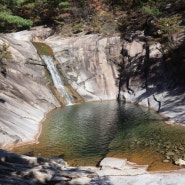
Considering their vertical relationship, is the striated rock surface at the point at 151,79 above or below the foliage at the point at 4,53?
below

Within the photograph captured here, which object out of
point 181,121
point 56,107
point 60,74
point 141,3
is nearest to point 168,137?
point 181,121

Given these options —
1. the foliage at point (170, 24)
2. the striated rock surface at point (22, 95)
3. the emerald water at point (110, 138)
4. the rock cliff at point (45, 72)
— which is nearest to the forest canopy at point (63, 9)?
the rock cliff at point (45, 72)

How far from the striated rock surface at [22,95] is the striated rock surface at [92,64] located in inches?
172

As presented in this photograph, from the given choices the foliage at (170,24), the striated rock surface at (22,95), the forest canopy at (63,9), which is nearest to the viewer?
the striated rock surface at (22,95)

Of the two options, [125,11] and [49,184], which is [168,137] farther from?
[125,11]

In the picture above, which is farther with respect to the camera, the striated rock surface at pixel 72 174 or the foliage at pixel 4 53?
the foliage at pixel 4 53

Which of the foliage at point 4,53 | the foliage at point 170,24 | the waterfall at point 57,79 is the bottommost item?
the waterfall at point 57,79

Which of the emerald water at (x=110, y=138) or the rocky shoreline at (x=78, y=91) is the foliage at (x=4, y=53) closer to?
the rocky shoreline at (x=78, y=91)

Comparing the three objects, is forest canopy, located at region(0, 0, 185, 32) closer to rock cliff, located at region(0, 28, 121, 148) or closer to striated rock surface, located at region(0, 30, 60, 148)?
rock cliff, located at region(0, 28, 121, 148)

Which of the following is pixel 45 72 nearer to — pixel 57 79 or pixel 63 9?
pixel 57 79

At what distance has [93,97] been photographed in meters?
45.4

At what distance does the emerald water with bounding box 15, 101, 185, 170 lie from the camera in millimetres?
21234

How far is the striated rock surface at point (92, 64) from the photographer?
4612 centimetres

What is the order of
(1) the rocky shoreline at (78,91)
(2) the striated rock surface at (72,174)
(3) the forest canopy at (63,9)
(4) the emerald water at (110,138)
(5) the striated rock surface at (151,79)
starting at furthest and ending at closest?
(3) the forest canopy at (63,9) → (5) the striated rock surface at (151,79) → (4) the emerald water at (110,138) → (1) the rocky shoreline at (78,91) → (2) the striated rock surface at (72,174)
